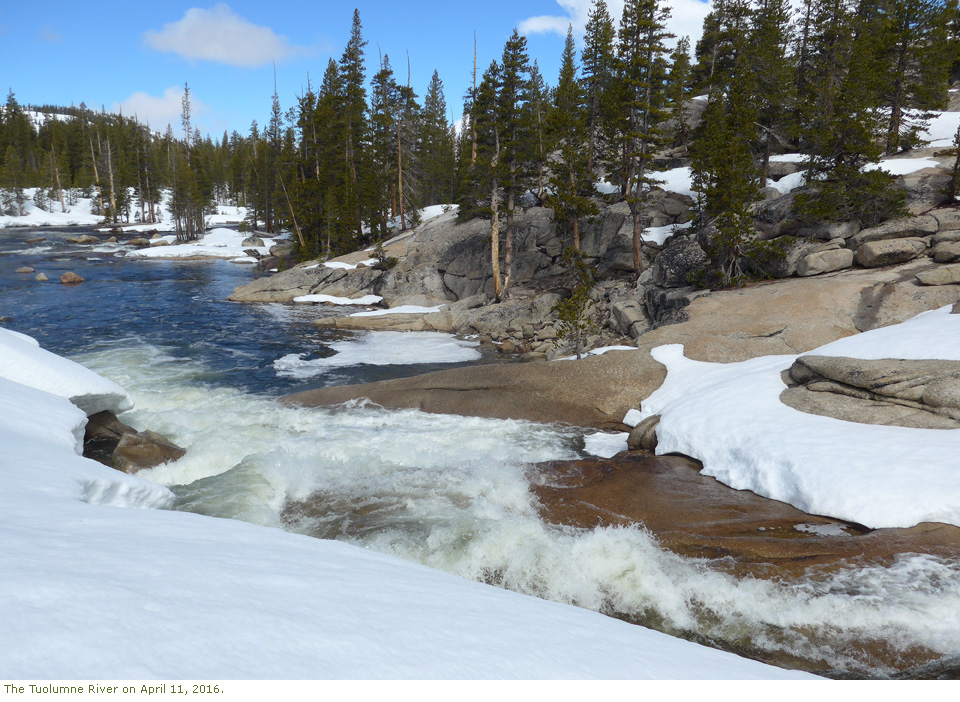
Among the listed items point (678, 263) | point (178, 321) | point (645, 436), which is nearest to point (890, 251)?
point (678, 263)

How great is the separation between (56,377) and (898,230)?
24.1 metres

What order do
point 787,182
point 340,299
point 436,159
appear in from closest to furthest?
point 787,182 → point 340,299 → point 436,159

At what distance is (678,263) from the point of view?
2264cm

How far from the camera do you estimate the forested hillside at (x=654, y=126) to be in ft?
66.5

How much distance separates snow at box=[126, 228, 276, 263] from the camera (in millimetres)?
53688

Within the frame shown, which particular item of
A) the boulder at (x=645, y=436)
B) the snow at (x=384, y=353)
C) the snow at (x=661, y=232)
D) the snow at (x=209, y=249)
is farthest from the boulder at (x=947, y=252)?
the snow at (x=209, y=249)

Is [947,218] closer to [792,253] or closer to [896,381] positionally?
[792,253]

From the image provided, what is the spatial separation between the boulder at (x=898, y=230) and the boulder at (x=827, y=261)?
0.60m

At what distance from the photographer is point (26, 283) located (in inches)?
1312

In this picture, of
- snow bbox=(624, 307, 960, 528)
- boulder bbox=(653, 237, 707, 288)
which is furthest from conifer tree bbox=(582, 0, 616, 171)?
snow bbox=(624, 307, 960, 528)

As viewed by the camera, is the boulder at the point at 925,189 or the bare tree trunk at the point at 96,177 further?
the bare tree trunk at the point at 96,177

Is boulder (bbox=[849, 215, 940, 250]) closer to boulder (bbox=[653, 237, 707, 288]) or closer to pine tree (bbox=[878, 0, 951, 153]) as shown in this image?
boulder (bbox=[653, 237, 707, 288])

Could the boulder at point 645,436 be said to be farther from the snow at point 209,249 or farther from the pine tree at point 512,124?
the snow at point 209,249
